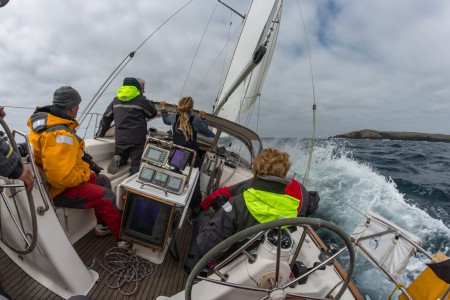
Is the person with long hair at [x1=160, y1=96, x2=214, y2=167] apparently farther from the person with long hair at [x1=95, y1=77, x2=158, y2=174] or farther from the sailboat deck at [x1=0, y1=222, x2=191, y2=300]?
the sailboat deck at [x1=0, y1=222, x2=191, y2=300]

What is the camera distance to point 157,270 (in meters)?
2.39

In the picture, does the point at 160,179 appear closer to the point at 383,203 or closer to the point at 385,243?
the point at 385,243

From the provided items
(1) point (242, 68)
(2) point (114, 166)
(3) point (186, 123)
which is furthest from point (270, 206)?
(1) point (242, 68)

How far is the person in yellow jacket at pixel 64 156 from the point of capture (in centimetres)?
189

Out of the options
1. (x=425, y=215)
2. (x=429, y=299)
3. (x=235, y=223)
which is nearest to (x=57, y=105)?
(x=235, y=223)

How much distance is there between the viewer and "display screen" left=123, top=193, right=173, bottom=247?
232 cm

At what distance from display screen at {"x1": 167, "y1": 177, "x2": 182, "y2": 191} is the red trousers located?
0.59 meters

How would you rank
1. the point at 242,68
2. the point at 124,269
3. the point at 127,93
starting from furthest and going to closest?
the point at 242,68, the point at 127,93, the point at 124,269

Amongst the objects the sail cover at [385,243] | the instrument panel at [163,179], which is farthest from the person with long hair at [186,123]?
the sail cover at [385,243]

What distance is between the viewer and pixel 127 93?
3.34m

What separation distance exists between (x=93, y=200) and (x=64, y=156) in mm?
573

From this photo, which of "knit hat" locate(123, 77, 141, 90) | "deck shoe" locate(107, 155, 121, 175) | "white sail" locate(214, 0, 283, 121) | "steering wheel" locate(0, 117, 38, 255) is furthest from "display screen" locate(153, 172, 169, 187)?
"white sail" locate(214, 0, 283, 121)

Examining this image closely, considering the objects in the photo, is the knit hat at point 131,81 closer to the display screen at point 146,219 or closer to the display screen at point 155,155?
the display screen at point 155,155

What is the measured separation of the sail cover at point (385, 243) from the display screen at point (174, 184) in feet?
5.50
